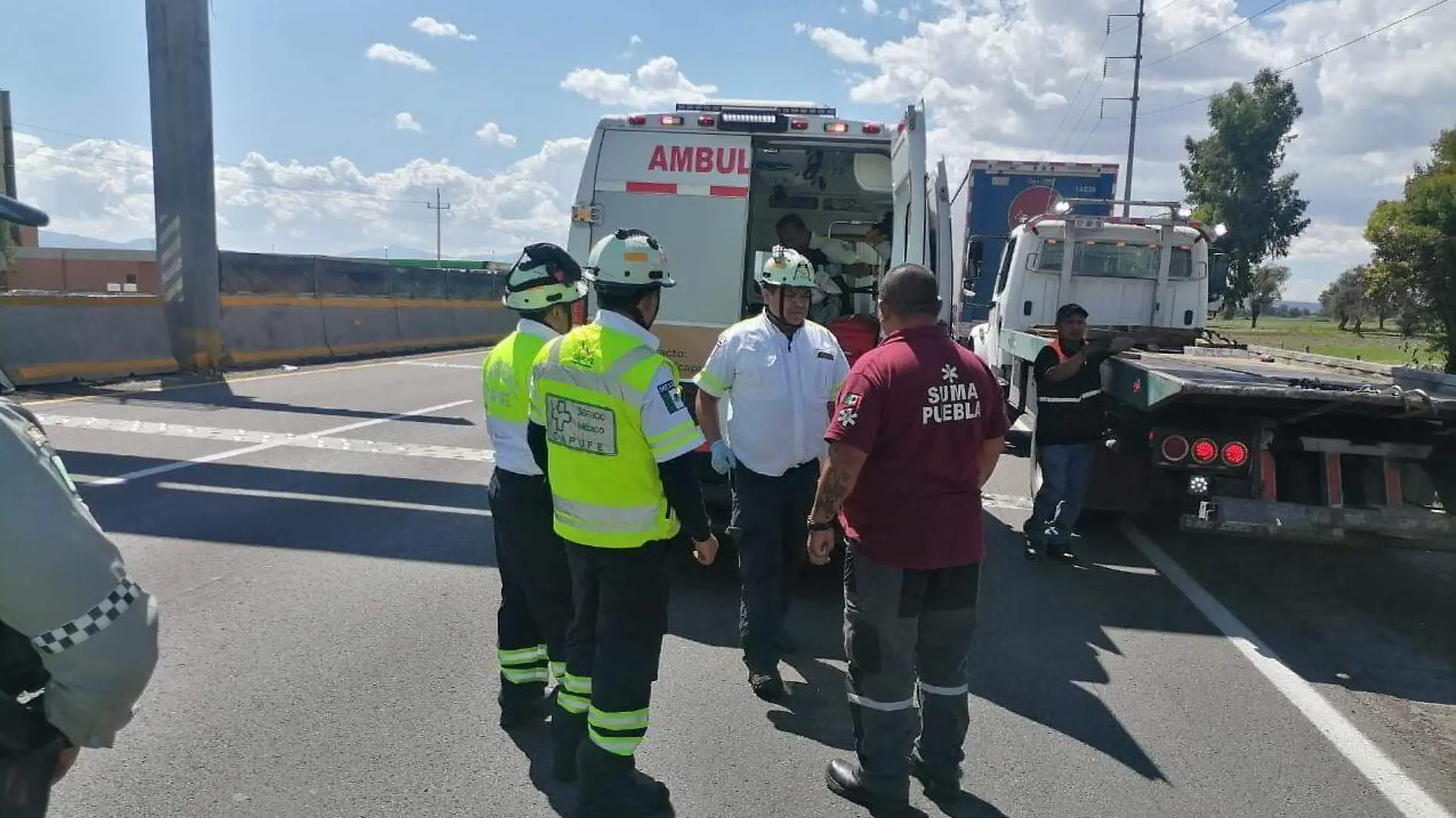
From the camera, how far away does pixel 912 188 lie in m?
6.55

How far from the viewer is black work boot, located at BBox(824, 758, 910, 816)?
3.70m

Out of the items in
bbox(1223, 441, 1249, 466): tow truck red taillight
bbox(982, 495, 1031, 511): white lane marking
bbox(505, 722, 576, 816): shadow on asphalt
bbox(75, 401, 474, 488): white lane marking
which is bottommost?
bbox(982, 495, 1031, 511): white lane marking

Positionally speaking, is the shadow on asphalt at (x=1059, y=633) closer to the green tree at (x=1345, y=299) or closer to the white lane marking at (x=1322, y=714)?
the white lane marking at (x=1322, y=714)

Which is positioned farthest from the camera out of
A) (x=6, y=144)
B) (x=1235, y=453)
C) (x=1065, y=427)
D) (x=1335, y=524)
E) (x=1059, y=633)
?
(x=6, y=144)

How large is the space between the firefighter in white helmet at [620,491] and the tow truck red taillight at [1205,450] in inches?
154

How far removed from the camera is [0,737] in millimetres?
1672

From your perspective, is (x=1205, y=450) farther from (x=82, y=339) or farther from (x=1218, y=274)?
(x=82, y=339)

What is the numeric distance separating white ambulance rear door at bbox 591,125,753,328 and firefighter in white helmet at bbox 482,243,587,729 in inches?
107

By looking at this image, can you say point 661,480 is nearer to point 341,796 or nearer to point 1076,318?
point 341,796

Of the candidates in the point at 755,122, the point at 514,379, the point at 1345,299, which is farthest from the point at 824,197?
the point at 1345,299

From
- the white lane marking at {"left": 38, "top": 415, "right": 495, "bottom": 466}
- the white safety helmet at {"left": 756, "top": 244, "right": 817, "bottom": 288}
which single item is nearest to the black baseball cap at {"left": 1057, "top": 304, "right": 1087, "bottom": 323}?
the white safety helmet at {"left": 756, "top": 244, "right": 817, "bottom": 288}

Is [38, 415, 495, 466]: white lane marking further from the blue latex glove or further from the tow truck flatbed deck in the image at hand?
the blue latex glove

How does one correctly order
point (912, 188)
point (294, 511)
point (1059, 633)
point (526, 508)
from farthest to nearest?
point (294, 511), point (912, 188), point (1059, 633), point (526, 508)

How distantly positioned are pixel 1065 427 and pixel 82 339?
1328cm
